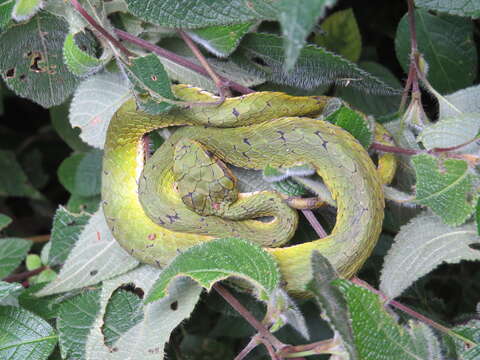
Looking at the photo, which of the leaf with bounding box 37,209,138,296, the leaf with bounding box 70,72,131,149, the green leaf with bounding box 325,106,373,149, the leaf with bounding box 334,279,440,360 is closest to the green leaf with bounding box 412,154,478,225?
the green leaf with bounding box 325,106,373,149

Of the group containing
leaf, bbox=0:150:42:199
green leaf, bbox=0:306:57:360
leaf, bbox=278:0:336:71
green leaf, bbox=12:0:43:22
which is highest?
leaf, bbox=278:0:336:71

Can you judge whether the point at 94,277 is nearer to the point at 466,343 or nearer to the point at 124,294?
the point at 124,294

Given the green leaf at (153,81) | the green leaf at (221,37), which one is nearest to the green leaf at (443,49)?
the green leaf at (221,37)

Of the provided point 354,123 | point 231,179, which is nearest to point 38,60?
point 231,179

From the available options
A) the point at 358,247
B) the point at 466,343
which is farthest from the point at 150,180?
the point at 466,343

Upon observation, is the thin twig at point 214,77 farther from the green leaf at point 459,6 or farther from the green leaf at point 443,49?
the green leaf at point 443,49

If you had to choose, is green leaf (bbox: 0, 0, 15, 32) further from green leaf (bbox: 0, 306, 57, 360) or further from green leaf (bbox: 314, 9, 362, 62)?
green leaf (bbox: 314, 9, 362, 62)
